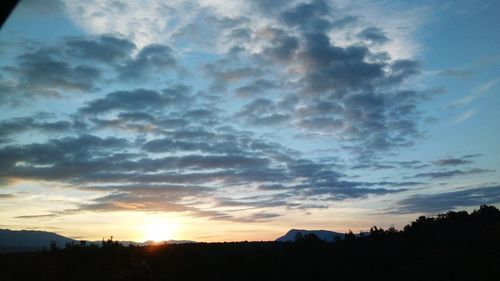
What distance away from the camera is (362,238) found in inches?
1186

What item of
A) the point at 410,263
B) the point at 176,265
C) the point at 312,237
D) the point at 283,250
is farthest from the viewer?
the point at 312,237

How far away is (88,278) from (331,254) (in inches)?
549

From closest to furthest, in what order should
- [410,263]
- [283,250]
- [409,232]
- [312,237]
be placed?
1. [410,263]
2. [283,250]
3. [312,237]
4. [409,232]

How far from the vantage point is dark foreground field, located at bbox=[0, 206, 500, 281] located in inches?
755

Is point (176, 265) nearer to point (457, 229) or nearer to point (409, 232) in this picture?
point (409, 232)

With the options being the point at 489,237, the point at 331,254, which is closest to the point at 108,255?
the point at 331,254

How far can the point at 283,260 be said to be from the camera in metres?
24.0

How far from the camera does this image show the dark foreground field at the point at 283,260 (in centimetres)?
1919

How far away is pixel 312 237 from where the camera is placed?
29.0 metres

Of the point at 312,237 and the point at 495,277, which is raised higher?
the point at 312,237

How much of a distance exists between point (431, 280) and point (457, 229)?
13.2 metres

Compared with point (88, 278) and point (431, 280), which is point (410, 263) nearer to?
point (431, 280)

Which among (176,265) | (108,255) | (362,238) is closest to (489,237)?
(362,238)

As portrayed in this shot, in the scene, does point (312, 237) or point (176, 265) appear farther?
point (312, 237)
